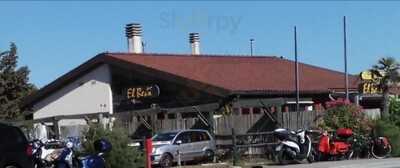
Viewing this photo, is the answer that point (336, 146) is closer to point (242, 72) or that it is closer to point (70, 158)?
point (70, 158)

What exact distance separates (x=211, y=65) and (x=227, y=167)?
14608 millimetres

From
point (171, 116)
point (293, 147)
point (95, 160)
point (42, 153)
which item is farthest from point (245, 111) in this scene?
point (95, 160)

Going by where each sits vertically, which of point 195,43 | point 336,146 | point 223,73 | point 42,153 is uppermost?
point 195,43

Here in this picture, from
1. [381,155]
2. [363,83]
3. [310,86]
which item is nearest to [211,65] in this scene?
[310,86]

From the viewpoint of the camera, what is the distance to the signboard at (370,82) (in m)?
35.8

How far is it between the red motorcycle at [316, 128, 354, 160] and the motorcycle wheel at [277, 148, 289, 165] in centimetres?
136

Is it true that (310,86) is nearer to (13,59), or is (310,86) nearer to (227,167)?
(227,167)

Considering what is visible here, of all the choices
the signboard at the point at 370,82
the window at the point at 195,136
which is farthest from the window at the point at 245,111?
the signboard at the point at 370,82

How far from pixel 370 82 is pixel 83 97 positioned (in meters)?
14.4

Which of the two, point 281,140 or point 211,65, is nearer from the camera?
point 281,140

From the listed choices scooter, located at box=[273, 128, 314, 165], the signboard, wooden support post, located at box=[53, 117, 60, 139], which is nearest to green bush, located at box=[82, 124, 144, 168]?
scooter, located at box=[273, 128, 314, 165]

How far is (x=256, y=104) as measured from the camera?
109 ft

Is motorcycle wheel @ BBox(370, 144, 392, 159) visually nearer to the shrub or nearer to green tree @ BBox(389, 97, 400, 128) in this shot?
the shrub

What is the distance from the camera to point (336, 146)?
2700 cm
